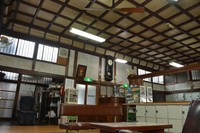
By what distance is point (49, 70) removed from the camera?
788 centimetres

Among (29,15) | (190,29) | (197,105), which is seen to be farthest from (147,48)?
(197,105)

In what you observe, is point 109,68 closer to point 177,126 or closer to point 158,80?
point 158,80

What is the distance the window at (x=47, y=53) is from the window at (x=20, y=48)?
37cm

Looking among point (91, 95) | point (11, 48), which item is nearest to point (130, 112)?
point (91, 95)

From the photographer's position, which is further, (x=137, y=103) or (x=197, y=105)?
(x=137, y=103)

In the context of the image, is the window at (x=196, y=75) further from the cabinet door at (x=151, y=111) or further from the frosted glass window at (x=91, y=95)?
the frosted glass window at (x=91, y=95)

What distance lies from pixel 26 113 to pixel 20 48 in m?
3.00

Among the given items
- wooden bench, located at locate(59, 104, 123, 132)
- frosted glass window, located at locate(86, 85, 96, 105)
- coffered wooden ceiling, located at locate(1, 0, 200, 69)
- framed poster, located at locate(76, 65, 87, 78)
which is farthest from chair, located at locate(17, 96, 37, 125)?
coffered wooden ceiling, located at locate(1, 0, 200, 69)

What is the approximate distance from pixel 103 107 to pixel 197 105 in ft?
12.3

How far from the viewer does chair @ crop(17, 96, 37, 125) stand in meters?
6.97

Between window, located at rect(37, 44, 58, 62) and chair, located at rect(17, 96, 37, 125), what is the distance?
216 centimetres

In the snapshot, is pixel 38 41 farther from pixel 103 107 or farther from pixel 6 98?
pixel 103 107

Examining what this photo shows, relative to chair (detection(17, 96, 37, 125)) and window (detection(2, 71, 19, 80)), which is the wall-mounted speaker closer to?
chair (detection(17, 96, 37, 125))

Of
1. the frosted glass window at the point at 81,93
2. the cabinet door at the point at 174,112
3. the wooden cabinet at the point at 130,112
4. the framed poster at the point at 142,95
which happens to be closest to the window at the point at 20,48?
the frosted glass window at the point at 81,93
